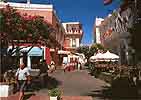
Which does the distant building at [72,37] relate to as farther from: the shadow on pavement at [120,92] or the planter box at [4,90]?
the planter box at [4,90]

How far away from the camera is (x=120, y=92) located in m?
19.0

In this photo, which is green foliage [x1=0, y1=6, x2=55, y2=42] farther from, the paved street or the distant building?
the distant building

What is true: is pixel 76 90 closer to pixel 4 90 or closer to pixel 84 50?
pixel 4 90

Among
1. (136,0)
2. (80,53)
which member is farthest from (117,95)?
(80,53)

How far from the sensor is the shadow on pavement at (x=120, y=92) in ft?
56.3

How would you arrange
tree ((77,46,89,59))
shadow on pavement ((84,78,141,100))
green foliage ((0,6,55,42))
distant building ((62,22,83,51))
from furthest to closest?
distant building ((62,22,83,51)) → tree ((77,46,89,59)) → green foliage ((0,6,55,42)) → shadow on pavement ((84,78,141,100))

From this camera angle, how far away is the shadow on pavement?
17.2 metres

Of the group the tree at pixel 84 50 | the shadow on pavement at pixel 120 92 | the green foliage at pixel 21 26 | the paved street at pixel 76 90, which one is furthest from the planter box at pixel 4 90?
the tree at pixel 84 50

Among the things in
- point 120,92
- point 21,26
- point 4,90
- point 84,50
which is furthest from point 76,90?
point 84,50

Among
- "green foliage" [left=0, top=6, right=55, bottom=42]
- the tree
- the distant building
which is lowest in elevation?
"green foliage" [left=0, top=6, right=55, bottom=42]

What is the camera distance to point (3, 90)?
1688 centimetres

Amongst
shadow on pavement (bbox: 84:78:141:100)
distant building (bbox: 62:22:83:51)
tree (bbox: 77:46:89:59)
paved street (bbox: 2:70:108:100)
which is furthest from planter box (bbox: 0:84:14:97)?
distant building (bbox: 62:22:83:51)

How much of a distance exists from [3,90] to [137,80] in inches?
344

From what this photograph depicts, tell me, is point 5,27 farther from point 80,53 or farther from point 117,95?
point 80,53
